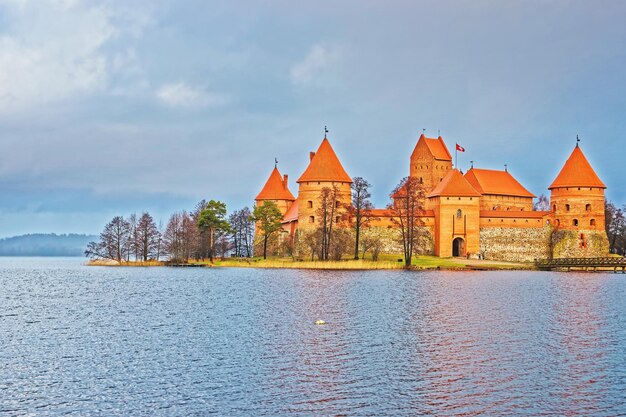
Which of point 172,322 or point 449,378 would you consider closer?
point 449,378

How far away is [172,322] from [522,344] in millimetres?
10521

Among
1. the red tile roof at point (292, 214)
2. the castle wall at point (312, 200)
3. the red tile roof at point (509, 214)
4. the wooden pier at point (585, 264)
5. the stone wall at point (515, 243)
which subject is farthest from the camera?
the red tile roof at point (292, 214)

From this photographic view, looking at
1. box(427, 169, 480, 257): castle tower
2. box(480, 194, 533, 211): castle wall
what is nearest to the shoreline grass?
box(427, 169, 480, 257): castle tower

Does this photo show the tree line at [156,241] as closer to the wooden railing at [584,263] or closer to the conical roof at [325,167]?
the conical roof at [325,167]

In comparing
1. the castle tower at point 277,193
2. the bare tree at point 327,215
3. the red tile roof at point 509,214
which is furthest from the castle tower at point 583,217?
the castle tower at point 277,193

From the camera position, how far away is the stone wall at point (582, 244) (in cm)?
6034

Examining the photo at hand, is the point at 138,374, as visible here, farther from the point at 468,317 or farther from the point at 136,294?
the point at 136,294

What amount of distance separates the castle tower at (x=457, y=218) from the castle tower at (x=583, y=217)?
24.6 feet

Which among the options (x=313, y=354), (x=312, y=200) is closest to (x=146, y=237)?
(x=312, y=200)

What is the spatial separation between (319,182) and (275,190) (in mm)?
14763

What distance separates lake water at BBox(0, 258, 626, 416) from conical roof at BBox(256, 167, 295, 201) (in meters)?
41.0

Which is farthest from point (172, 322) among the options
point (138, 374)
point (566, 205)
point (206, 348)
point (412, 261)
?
point (566, 205)

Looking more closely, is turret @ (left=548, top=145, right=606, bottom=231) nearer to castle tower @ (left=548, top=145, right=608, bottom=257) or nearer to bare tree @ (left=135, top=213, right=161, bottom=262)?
castle tower @ (left=548, top=145, right=608, bottom=257)

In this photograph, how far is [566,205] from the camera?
60.9 metres
